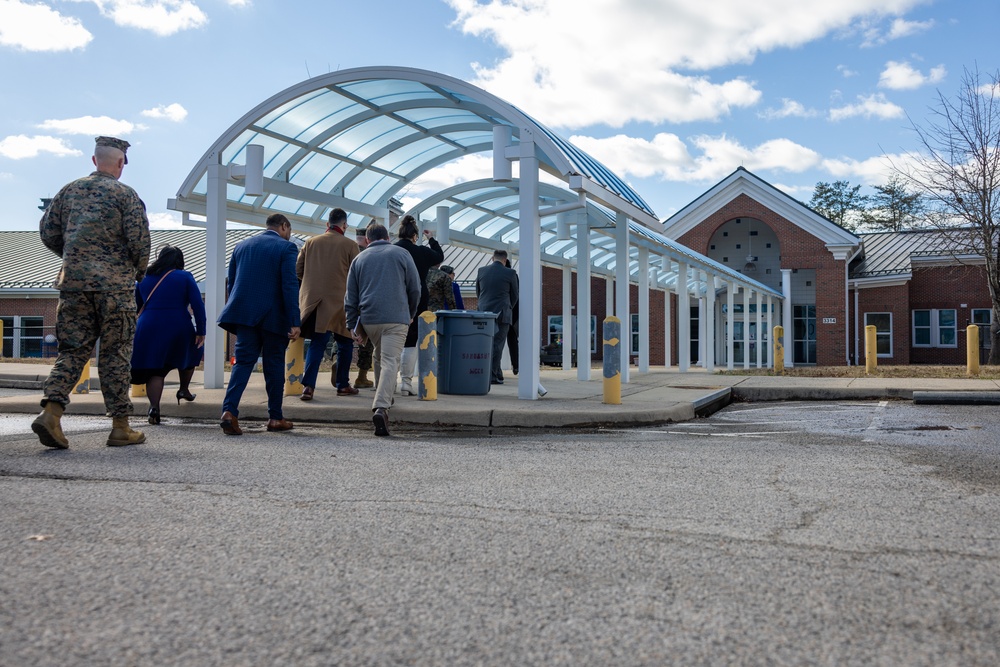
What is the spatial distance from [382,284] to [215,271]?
420cm

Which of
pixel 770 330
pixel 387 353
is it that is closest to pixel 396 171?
pixel 387 353

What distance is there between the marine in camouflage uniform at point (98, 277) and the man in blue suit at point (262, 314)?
96cm

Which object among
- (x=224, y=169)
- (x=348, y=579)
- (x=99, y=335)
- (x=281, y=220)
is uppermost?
(x=224, y=169)

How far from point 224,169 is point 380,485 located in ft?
24.9

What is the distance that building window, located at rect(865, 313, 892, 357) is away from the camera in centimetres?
3169

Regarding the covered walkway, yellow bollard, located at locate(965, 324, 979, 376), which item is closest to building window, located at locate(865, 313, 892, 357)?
yellow bollard, located at locate(965, 324, 979, 376)

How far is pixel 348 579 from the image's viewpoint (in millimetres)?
2799

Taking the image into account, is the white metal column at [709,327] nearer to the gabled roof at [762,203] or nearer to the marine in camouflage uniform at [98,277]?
the gabled roof at [762,203]

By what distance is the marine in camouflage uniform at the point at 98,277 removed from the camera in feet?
18.5

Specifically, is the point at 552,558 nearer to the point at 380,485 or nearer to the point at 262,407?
the point at 380,485

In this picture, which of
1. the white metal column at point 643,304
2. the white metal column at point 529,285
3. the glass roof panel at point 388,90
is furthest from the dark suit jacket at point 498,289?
the white metal column at point 643,304

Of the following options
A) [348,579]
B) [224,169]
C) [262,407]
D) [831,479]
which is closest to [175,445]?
[262,407]

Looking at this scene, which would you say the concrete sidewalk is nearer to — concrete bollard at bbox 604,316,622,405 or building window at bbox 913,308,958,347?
concrete bollard at bbox 604,316,622,405

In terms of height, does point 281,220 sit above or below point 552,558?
above
